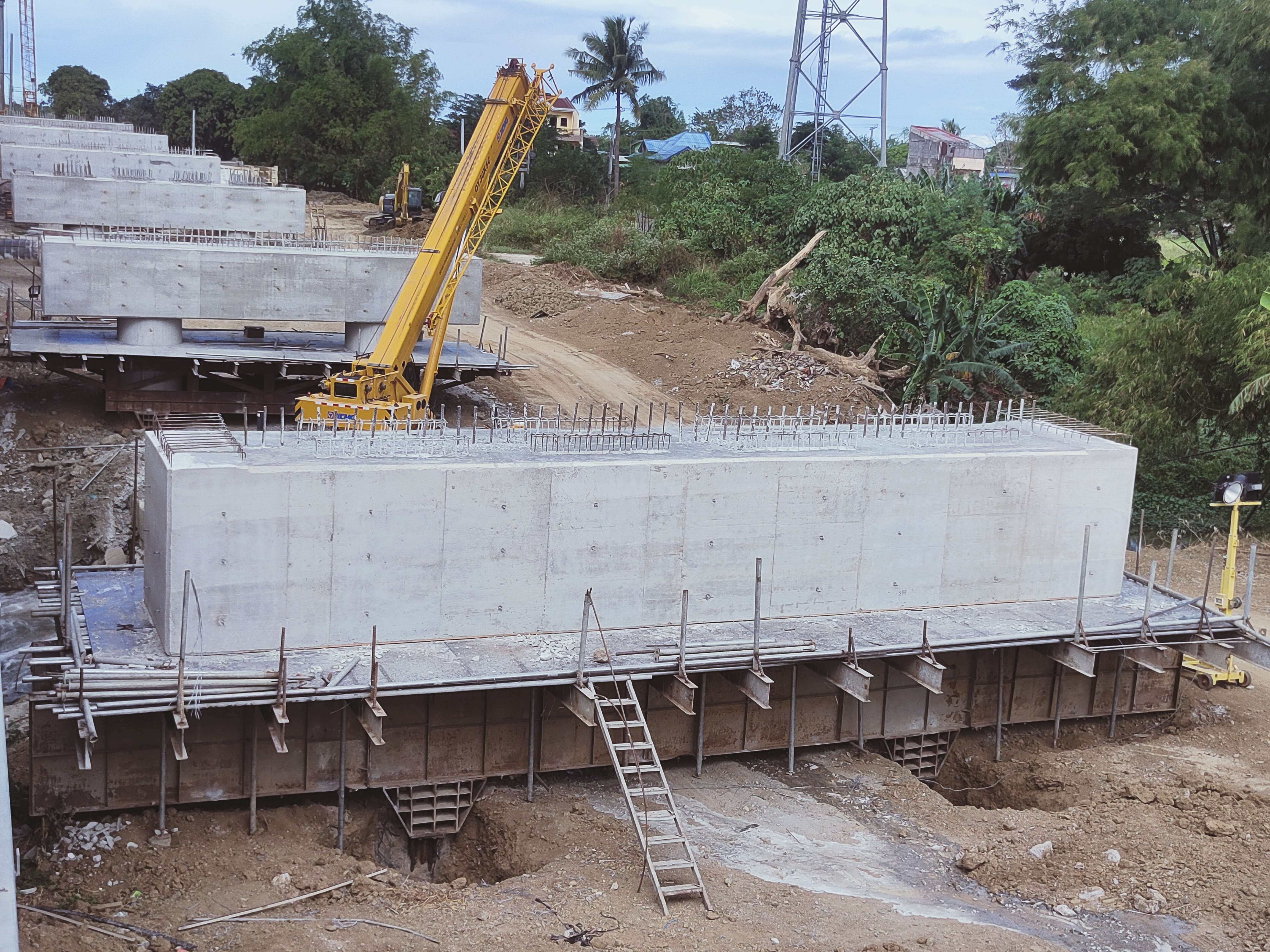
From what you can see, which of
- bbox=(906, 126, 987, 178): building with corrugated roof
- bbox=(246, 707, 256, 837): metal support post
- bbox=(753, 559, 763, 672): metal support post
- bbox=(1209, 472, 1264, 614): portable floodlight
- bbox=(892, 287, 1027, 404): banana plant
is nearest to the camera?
bbox=(246, 707, 256, 837): metal support post

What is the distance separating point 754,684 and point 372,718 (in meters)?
4.76

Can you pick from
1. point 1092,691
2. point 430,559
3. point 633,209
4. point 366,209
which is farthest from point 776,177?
point 430,559

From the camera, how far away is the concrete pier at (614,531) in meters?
15.2

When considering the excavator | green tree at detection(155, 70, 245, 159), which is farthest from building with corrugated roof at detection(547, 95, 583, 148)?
the excavator

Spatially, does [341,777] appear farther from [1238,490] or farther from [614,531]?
[1238,490]

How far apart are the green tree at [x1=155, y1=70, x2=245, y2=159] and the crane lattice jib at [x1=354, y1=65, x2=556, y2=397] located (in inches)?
2046

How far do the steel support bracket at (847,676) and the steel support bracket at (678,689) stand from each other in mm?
1890

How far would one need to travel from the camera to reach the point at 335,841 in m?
15.5

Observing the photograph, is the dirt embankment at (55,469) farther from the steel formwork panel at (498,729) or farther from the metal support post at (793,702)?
the metal support post at (793,702)

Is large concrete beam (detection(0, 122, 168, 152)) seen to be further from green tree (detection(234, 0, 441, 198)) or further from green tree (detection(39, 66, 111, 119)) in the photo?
green tree (detection(39, 66, 111, 119))

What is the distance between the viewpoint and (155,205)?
37281 millimetres

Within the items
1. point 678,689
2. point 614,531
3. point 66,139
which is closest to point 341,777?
point 678,689

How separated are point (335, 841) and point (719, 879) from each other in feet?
15.2

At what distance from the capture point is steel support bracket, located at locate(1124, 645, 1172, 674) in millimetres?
18891
